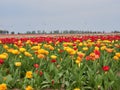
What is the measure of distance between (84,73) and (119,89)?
1.31 m

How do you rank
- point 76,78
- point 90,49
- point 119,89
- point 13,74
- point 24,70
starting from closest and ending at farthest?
point 119,89, point 76,78, point 13,74, point 24,70, point 90,49

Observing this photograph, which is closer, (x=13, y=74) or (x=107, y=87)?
(x=107, y=87)

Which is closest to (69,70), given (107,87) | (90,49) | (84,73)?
(84,73)

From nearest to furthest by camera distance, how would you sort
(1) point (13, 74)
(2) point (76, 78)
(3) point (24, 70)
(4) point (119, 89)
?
(4) point (119, 89), (2) point (76, 78), (1) point (13, 74), (3) point (24, 70)

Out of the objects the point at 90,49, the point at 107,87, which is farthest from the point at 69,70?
the point at 90,49

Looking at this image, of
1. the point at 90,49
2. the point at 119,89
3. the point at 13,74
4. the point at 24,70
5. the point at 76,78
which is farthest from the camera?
the point at 90,49

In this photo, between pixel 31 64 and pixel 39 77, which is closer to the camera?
pixel 39 77

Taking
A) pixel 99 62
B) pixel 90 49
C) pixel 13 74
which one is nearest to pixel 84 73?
pixel 99 62

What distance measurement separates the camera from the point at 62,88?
271 inches

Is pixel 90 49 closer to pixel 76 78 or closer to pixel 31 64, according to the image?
pixel 31 64

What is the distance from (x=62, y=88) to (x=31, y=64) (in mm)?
1589

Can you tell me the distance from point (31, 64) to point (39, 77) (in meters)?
1.31

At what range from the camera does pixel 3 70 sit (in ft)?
25.2

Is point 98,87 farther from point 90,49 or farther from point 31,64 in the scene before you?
point 90,49
